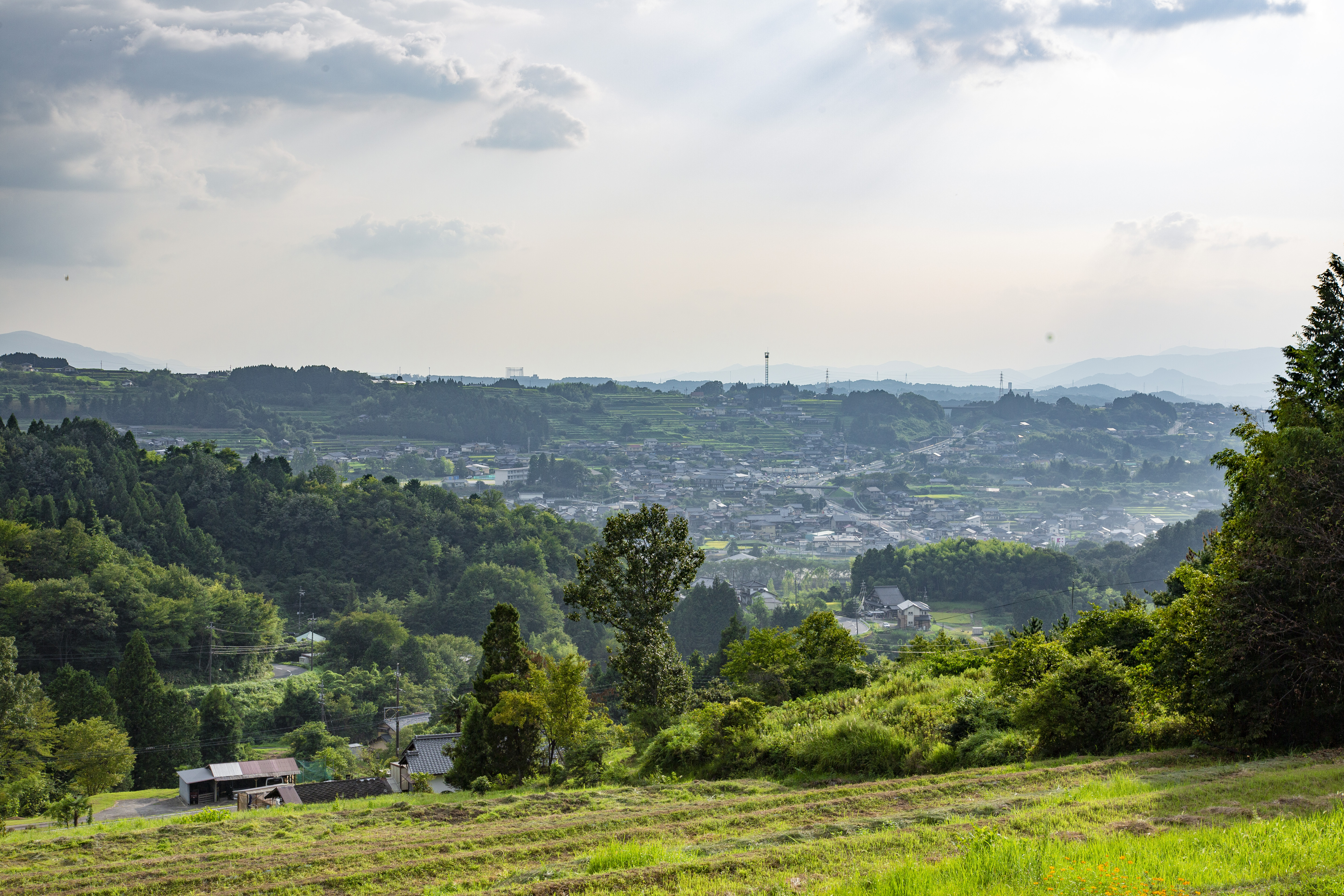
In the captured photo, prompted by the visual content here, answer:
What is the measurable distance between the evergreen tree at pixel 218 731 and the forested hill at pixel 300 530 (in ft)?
66.5

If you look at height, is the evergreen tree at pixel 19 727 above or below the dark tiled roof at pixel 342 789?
above

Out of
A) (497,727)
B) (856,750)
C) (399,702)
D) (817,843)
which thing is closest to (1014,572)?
(399,702)

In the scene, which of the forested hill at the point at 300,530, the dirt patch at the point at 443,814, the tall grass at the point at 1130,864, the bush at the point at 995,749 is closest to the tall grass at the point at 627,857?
the tall grass at the point at 1130,864

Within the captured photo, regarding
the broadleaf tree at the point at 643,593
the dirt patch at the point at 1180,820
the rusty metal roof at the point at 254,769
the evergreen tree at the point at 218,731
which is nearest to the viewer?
the dirt patch at the point at 1180,820

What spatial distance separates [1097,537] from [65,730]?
392ft

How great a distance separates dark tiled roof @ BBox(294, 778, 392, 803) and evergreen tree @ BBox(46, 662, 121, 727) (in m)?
9.78

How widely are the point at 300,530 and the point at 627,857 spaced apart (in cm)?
6771

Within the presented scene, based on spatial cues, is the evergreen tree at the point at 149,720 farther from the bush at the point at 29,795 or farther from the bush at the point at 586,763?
the bush at the point at 586,763

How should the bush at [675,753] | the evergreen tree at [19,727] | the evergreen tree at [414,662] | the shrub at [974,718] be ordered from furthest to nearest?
the evergreen tree at [414,662] → the evergreen tree at [19,727] → the bush at [675,753] → the shrub at [974,718]

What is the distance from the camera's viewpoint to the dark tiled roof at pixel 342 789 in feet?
87.8

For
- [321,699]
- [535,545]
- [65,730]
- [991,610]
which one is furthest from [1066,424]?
[65,730]

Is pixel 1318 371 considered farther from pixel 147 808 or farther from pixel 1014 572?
pixel 1014 572

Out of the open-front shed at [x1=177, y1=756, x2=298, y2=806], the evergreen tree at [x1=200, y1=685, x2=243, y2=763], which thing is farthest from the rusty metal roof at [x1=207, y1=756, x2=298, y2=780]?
the evergreen tree at [x1=200, y1=685, x2=243, y2=763]

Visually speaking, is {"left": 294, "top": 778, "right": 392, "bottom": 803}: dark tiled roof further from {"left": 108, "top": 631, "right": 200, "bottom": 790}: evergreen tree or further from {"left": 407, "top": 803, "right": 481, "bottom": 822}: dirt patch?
{"left": 407, "top": 803, "right": 481, "bottom": 822}: dirt patch
